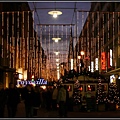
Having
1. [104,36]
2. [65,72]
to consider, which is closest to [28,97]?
[65,72]

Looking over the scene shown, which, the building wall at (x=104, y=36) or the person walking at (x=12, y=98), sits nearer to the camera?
the person walking at (x=12, y=98)

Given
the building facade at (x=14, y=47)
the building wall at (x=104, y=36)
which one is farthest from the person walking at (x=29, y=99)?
the building wall at (x=104, y=36)

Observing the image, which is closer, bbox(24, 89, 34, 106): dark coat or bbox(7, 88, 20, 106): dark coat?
bbox(7, 88, 20, 106): dark coat

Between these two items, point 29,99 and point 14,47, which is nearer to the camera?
point 29,99

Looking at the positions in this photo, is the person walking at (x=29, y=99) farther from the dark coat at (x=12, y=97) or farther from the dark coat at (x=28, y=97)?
the dark coat at (x=12, y=97)

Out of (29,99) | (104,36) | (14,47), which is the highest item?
(104,36)

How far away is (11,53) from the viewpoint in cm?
5022

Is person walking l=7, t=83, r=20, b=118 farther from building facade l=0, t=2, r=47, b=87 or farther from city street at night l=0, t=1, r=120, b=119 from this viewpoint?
building facade l=0, t=2, r=47, b=87

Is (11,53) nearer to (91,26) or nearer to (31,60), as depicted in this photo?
(31,60)

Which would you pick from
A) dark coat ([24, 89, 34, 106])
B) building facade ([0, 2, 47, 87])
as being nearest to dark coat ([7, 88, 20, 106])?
dark coat ([24, 89, 34, 106])

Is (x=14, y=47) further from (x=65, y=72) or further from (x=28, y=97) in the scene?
(x=28, y=97)

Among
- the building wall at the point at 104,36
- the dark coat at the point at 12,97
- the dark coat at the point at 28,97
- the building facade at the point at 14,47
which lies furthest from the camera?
the building wall at the point at 104,36

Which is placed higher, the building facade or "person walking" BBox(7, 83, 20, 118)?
the building facade

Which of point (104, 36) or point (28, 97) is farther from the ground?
point (104, 36)
